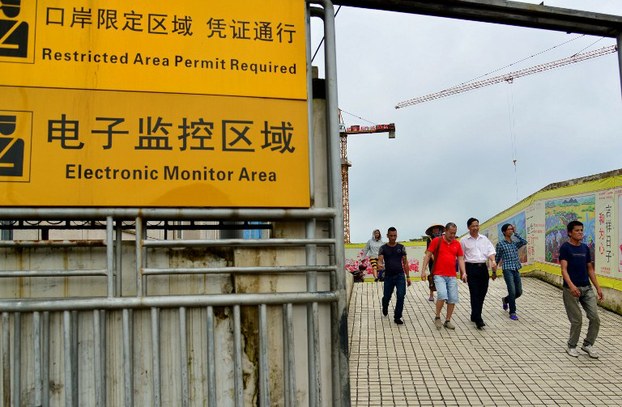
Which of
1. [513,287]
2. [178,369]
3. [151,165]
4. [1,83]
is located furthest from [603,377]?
[1,83]

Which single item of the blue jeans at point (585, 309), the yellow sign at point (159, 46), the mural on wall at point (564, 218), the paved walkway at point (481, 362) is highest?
the yellow sign at point (159, 46)

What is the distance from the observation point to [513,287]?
889cm

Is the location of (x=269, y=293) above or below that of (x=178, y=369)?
above

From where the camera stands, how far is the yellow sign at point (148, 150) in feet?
9.95

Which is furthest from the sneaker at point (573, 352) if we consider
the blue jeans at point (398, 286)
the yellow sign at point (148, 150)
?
the yellow sign at point (148, 150)

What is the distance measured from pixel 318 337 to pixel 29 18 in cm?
266

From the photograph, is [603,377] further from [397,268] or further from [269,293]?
[269,293]

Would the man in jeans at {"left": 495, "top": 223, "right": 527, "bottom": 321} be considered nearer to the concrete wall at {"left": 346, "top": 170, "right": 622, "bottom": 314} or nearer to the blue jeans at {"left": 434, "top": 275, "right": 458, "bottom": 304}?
the blue jeans at {"left": 434, "top": 275, "right": 458, "bottom": 304}

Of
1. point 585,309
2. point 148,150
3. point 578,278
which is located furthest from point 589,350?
point 148,150

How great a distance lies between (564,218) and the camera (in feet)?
42.4

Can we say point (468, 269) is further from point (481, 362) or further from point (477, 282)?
point (481, 362)

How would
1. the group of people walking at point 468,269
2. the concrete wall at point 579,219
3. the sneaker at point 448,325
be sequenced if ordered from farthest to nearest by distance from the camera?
the concrete wall at point 579,219 < the sneaker at point 448,325 < the group of people walking at point 468,269

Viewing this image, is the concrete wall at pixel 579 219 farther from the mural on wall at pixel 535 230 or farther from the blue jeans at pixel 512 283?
the blue jeans at pixel 512 283

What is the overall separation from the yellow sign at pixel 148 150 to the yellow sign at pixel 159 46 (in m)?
0.09
